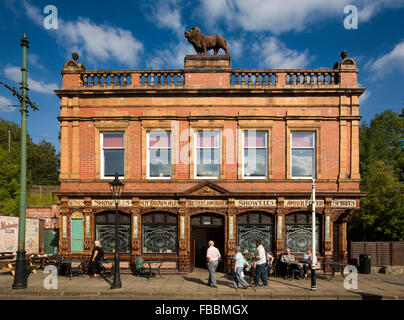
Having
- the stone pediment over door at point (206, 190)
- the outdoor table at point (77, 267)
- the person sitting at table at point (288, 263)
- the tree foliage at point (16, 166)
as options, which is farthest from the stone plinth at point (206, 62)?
the tree foliage at point (16, 166)

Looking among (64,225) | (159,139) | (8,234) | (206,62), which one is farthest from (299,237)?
(8,234)

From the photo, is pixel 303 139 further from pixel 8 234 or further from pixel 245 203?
pixel 8 234

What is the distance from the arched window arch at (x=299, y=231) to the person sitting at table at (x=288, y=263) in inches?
39.9

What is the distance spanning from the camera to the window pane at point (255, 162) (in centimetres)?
1388

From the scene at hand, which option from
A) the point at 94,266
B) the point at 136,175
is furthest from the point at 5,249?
the point at 136,175

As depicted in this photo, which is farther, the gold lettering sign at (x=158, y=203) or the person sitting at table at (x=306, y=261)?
the gold lettering sign at (x=158, y=203)

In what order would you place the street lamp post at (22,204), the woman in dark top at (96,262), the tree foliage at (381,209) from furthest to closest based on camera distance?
the tree foliage at (381,209) → the woman in dark top at (96,262) → the street lamp post at (22,204)

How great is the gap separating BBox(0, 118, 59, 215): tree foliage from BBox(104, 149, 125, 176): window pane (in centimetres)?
2010

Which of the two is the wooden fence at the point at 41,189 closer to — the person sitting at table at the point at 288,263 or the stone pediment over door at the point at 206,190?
the stone pediment over door at the point at 206,190

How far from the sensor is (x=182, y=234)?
43.6ft

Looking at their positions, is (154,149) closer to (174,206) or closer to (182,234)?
(174,206)

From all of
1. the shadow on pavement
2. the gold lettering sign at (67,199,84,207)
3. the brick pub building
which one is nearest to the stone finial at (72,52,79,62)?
the brick pub building

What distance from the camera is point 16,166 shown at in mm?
32688

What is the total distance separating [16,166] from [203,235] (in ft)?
92.4
